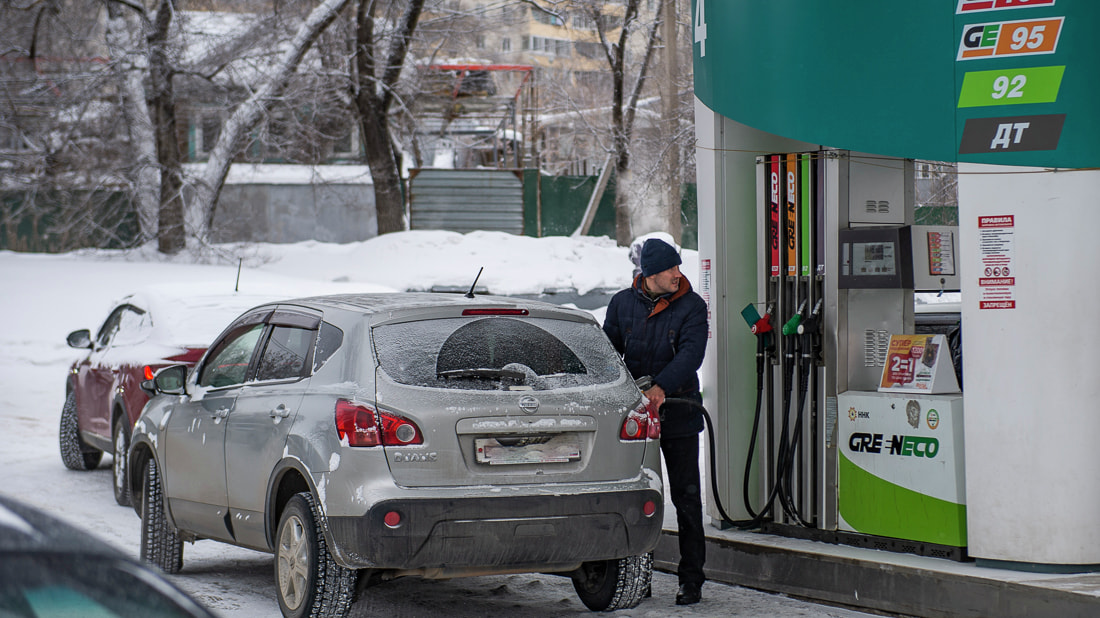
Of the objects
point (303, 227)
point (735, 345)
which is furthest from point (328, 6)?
point (735, 345)

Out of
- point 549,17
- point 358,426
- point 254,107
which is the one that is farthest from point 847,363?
point 549,17

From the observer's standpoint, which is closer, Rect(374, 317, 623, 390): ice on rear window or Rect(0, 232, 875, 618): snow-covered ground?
Rect(374, 317, 623, 390): ice on rear window

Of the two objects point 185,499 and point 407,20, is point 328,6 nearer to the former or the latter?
point 407,20

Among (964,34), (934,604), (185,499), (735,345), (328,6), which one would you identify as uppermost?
(328,6)

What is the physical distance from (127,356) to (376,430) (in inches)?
210

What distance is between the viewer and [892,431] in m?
6.79

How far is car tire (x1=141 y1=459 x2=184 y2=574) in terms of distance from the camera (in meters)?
7.26

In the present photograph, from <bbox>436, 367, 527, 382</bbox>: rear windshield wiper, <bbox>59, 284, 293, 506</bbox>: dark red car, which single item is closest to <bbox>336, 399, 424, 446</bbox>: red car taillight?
<bbox>436, 367, 527, 382</bbox>: rear windshield wiper

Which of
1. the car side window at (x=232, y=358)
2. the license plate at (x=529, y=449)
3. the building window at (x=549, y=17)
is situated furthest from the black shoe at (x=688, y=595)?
the building window at (x=549, y=17)

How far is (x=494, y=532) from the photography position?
5.39 m

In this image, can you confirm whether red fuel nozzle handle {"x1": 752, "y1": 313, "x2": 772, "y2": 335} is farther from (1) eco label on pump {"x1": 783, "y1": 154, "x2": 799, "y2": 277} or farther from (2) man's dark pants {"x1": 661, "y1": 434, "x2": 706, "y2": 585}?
(2) man's dark pants {"x1": 661, "y1": 434, "x2": 706, "y2": 585}

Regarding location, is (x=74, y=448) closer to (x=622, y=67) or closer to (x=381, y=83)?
(x=381, y=83)

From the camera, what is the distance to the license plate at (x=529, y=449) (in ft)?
18.0

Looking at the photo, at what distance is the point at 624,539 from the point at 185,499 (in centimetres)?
267
